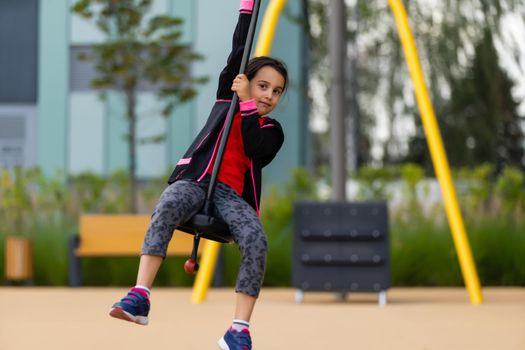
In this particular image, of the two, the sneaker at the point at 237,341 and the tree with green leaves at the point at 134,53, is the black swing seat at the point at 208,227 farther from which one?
the tree with green leaves at the point at 134,53

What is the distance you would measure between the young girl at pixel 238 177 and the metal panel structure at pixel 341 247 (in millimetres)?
4201

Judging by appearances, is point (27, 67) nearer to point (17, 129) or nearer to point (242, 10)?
point (17, 129)

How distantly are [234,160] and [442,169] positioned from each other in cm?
438

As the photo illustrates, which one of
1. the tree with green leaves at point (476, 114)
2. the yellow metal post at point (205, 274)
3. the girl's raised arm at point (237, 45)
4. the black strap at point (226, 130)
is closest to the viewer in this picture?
the black strap at point (226, 130)

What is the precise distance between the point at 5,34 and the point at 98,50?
418cm

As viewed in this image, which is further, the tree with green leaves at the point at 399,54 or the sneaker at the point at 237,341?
the tree with green leaves at the point at 399,54

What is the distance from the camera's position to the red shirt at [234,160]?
4.23 m

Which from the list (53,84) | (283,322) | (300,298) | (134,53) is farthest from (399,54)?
(283,322)

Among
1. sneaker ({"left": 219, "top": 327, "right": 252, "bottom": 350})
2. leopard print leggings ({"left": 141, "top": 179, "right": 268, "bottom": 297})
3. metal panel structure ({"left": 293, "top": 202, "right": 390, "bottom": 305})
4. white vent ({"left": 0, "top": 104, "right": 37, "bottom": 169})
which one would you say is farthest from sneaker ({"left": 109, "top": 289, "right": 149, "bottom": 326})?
white vent ({"left": 0, "top": 104, "right": 37, "bottom": 169})

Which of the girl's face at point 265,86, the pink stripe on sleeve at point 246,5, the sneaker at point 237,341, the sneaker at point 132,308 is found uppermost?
the pink stripe on sleeve at point 246,5

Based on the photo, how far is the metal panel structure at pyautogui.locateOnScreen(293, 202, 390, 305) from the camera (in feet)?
27.7

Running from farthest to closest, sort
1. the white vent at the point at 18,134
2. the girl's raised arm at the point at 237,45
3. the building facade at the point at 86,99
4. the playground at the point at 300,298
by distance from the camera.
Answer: the white vent at the point at 18,134 < the building facade at the point at 86,99 < the playground at the point at 300,298 < the girl's raised arm at the point at 237,45

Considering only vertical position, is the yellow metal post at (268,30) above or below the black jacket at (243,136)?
above

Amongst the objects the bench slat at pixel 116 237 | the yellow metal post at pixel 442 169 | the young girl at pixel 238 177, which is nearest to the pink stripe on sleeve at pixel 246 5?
the young girl at pixel 238 177
